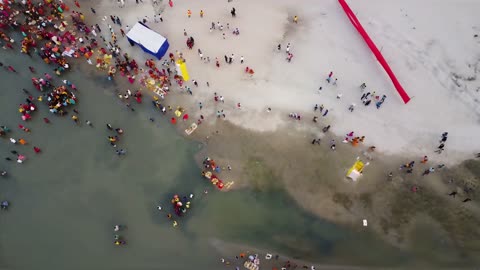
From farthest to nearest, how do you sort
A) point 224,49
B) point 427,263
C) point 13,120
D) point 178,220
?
point 224,49
point 13,120
point 178,220
point 427,263

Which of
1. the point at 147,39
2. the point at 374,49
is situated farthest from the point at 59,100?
the point at 374,49

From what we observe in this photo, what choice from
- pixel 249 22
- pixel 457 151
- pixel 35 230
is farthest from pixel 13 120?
pixel 457 151

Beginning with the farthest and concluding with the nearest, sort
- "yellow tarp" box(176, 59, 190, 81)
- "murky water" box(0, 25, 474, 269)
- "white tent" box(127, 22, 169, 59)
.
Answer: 1. "white tent" box(127, 22, 169, 59)
2. "yellow tarp" box(176, 59, 190, 81)
3. "murky water" box(0, 25, 474, 269)

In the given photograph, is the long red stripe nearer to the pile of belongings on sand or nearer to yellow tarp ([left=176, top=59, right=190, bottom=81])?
yellow tarp ([left=176, top=59, right=190, bottom=81])

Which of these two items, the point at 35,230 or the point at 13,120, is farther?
the point at 13,120

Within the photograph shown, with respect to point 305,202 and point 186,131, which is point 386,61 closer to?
point 305,202

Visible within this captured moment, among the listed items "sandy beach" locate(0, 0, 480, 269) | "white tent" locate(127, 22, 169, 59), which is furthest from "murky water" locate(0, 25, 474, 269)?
"white tent" locate(127, 22, 169, 59)
